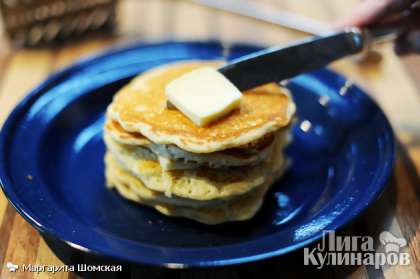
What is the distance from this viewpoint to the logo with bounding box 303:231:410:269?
1.24 metres

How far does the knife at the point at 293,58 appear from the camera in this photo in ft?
4.85

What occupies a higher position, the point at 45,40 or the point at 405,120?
the point at 45,40

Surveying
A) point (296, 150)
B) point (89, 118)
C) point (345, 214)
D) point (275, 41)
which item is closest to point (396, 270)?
point (345, 214)

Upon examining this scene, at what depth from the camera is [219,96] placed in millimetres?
1317

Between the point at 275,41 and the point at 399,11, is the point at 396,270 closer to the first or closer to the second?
the point at 399,11

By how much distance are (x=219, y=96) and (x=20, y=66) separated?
115cm

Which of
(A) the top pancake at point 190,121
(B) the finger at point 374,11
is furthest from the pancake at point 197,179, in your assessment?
(B) the finger at point 374,11

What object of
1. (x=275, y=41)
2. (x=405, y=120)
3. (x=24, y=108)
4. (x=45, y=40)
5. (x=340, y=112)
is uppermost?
(x=45, y=40)

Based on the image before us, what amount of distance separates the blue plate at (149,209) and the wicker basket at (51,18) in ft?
1.74

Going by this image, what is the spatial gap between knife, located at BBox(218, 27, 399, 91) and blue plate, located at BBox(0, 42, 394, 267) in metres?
0.17

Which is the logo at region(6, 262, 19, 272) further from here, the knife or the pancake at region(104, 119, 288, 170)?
the knife

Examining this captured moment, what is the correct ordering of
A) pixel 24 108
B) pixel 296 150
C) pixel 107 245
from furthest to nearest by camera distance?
pixel 296 150 < pixel 24 108 < pixel 107 245

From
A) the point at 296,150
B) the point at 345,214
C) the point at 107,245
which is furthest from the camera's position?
the point at 296,150

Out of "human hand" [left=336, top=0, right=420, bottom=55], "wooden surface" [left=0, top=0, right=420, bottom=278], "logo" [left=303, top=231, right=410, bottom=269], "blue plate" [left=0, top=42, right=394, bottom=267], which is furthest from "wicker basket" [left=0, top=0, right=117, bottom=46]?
"logo" [left=303, top=231, right=410, bottom=269]
